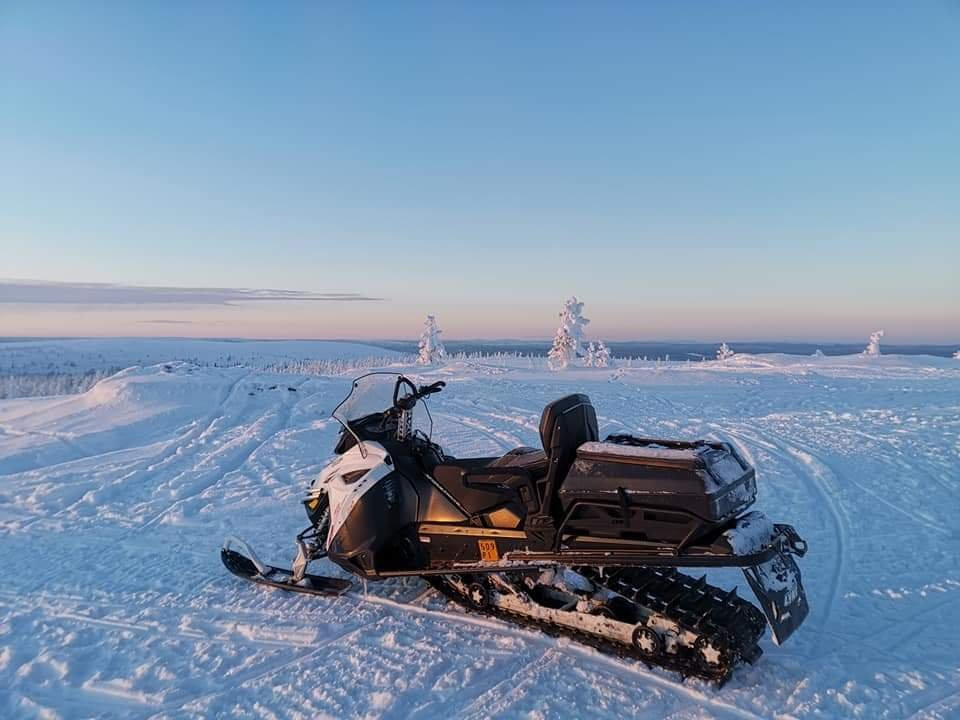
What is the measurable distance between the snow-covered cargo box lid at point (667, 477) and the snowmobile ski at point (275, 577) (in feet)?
6.55

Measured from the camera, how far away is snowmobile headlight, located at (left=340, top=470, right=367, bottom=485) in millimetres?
4504

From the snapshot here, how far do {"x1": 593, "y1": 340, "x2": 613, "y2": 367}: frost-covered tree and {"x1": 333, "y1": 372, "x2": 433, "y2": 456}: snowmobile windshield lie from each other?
3594 centimetres

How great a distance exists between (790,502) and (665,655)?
402 cm

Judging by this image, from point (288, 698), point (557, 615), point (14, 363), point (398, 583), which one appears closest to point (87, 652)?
point (288, 698)

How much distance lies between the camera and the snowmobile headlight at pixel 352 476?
14.8 feet

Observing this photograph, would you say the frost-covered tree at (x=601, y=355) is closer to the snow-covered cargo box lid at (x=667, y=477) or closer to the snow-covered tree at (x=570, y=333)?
the snow-covered tree at (x=570, y=333)

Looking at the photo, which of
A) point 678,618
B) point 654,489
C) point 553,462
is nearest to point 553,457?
point 553,462

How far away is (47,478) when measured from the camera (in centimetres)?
823

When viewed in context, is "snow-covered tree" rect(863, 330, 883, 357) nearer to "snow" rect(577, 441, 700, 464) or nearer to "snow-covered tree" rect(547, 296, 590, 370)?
"snow-covered tree" rect(547, 296, 590, 370)

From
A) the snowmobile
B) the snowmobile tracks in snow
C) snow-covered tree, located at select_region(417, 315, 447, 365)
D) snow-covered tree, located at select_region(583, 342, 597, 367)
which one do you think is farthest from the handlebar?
snow-covered tree, located at select_region(417, 315, 447, 365)

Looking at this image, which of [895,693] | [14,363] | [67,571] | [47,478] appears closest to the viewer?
[895,693]

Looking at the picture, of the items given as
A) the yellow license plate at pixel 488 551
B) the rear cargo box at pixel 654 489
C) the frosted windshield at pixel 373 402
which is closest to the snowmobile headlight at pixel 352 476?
the frosted windshield at pixel 373 402

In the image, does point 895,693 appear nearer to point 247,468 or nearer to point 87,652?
point 87,652

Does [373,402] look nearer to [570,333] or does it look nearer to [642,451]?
[642,451]
